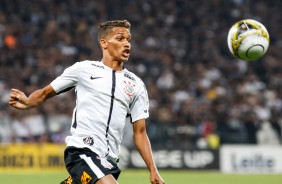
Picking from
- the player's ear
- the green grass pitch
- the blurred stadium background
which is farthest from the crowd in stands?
the player's ear

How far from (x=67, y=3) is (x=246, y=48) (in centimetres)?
1646

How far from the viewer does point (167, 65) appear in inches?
881

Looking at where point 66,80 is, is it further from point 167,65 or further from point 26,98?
point 167,65

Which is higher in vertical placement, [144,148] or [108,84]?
[108,84]

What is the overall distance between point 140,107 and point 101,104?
388 millimetres

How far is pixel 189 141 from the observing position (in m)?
19.1

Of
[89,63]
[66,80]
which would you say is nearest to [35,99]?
[66,80]

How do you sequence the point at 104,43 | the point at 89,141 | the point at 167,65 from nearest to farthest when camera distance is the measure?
the point at 89,141
the point at 104,43
the point at 167,65

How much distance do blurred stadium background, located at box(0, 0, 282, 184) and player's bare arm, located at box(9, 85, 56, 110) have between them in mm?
8297

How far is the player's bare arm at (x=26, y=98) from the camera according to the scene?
6457 mm

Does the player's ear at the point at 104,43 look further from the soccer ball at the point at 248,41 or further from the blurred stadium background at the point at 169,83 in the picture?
the blurred stadium background at the point at 169,83

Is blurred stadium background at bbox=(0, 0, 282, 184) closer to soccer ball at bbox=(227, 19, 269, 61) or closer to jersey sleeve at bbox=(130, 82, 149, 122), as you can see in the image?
soccer ball at bbox=(227, 19, 269, 61)

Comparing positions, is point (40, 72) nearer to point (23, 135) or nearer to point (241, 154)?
point (23, 135)

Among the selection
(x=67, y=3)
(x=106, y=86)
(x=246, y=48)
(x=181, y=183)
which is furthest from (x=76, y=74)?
(x=67, y=3)
